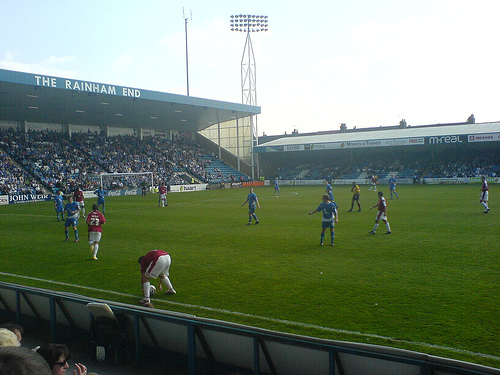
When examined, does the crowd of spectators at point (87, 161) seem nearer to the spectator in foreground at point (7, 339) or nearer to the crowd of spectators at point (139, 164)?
the crowd of spectators at point (139, 164)

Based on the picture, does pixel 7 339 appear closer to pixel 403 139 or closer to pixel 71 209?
pixel 71 209

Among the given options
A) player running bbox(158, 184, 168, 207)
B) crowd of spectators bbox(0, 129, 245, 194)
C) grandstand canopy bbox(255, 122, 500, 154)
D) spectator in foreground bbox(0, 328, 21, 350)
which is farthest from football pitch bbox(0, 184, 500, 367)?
grandstand canopy bbox(255, 122, 500, 154)

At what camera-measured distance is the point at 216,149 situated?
223ft

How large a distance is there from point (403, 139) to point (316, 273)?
46.5 m

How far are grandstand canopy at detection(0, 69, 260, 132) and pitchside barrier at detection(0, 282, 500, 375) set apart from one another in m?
33.1

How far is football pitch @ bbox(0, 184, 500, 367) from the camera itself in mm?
7363

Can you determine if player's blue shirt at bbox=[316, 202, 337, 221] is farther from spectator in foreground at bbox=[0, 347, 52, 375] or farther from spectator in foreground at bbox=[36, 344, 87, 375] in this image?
spectator in foreground at bbox=[0, 347, 52, 375]

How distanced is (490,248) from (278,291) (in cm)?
784

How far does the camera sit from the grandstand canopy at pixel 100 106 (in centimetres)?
3706

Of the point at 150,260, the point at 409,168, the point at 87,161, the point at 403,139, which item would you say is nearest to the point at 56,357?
the point at 150,260

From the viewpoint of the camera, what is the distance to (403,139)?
174 ft

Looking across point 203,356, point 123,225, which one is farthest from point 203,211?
point 203,356

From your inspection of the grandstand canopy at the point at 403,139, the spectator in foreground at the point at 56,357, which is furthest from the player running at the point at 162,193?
the grandstand canopy at the point at 403,139

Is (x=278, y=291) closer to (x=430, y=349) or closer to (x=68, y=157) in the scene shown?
(x=430, y=349)
